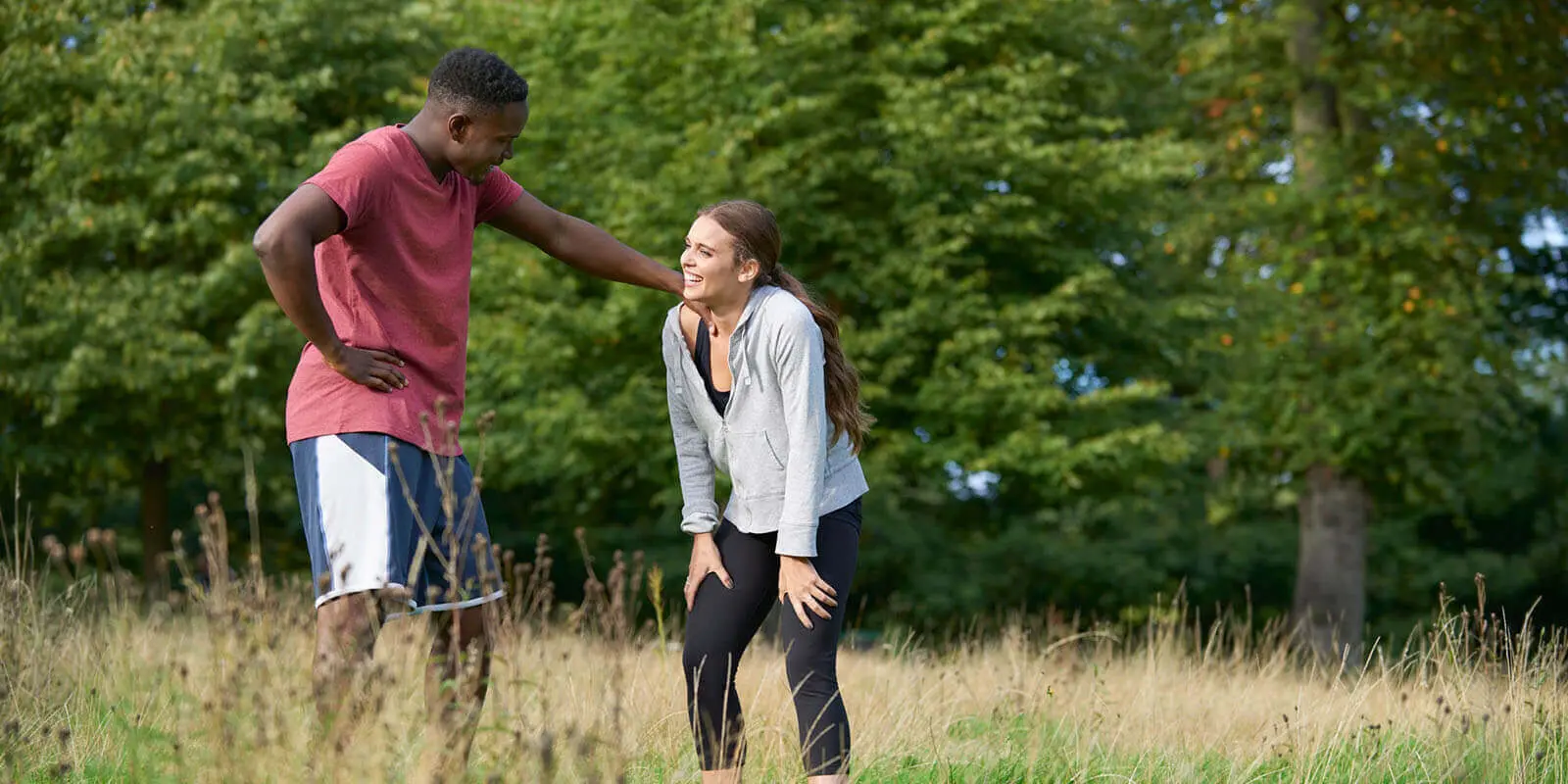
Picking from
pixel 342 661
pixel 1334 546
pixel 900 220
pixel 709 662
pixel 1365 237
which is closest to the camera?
pixel 342 661

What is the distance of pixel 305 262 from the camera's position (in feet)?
10.2

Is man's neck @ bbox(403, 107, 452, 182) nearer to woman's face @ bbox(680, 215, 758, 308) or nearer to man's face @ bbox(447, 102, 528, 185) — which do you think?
man's face @ bbox(447, 102, 528, 185)

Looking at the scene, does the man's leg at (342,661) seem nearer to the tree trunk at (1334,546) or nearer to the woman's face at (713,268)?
the woman's face at (713,268)

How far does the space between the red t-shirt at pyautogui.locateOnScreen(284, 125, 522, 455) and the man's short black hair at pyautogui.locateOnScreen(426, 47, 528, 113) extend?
0.15 meters

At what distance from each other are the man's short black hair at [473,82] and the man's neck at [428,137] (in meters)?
0.06

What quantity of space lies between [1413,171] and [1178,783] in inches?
443

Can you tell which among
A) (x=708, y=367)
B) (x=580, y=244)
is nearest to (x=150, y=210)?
(x=580, y=244)

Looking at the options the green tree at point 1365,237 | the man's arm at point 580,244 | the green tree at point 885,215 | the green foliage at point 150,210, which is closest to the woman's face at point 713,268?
the man's arm at point 580,244

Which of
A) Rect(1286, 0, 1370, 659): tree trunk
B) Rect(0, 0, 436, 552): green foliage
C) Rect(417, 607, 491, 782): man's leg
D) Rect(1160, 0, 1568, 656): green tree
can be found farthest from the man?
Rect(1286, 0, 1370, 659): tree trunk

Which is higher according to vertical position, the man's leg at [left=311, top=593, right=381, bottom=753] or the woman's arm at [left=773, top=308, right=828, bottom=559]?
the woman's arm at [left=773, top=308, right=828, bottom=559]

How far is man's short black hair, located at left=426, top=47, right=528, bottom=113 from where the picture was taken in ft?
11.1

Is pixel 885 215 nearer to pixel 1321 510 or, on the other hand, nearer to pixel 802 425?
pixel 1321 510

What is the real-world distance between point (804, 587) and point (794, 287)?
819mm

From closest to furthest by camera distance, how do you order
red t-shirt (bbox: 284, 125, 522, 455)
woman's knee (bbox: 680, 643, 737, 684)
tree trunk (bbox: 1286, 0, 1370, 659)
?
1. red t-shirt (bbox: 284, 125, 522, 455)
2. woman's knee (bbox: 680, 643, 737, 684)
3. tree trunk (bbox: 1286, 0, 1370, 659)
